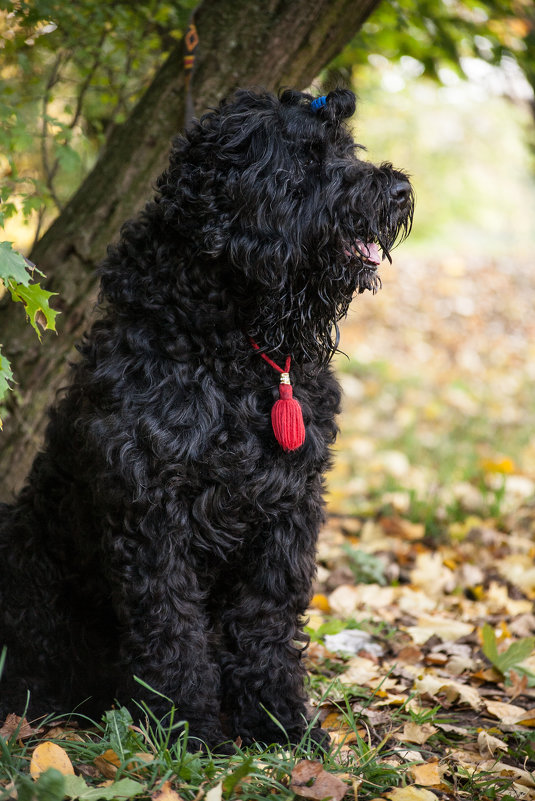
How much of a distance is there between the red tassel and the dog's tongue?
491mm

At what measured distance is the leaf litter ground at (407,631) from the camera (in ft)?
6.89

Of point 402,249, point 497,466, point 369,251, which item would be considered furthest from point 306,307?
point 402,249

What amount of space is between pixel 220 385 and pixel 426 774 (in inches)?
52.0

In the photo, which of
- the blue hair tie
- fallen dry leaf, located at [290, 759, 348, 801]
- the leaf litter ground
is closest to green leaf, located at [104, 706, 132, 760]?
the leaf litter ground

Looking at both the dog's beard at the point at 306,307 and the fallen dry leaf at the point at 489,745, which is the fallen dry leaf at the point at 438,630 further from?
the dog's beard at the point at 306,307

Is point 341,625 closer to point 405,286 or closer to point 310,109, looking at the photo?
point 310,109

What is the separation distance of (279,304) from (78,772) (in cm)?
147

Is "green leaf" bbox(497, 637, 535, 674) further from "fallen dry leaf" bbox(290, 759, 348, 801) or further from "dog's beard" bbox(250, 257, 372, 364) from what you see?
"dog's beard" bbox(250, 257, 372, 364)

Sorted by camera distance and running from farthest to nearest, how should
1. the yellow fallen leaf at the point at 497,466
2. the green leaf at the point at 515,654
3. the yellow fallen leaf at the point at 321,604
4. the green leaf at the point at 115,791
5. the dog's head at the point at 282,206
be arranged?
the yellow fallen leaf at the point at 497,466, the yellow fallen leaf at the point at 321,604, the green leaf at the point at 515,654, the dog's head at the point at 282,206, the green leaf at the point at 115,791

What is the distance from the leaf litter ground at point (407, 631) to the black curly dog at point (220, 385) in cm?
25

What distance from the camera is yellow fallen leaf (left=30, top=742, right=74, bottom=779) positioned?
2.05 meters

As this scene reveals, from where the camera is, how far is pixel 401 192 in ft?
7.54

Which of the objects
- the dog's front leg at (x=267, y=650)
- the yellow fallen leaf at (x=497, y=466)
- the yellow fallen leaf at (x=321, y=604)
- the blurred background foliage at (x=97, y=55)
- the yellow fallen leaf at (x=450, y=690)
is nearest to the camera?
the dog's front leg at (x=267, y=650)

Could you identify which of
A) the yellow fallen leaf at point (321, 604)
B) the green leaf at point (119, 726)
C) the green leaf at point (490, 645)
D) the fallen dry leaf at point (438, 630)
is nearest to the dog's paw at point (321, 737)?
the green leaf at point (119, 726)
